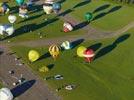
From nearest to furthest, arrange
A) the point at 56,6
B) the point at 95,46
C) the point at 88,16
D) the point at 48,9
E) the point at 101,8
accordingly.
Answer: the point at 95,46 → the point at 88,16 → the point at 56,6 → the point at 48,9 → the point at 101,8

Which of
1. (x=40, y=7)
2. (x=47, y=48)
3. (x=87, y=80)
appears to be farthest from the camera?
(x=40, y=7)

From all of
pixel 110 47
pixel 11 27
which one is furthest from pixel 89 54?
pixel 11 27

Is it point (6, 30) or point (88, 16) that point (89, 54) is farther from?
point (88, 16)

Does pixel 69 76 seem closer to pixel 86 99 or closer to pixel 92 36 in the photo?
pixel 86 99

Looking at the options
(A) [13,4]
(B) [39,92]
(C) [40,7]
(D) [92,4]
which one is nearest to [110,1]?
(D) [92,4]

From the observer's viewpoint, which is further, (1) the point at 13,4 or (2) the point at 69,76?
(1) the point at 13,4

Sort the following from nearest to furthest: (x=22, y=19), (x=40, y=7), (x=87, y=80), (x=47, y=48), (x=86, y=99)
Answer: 1. (x=86, y=99)
2. (x=87, y=80)
3. (x=47, y=48)
4. (x=22, y=19)
5. (x=40, y=7)

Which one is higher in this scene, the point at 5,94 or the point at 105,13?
the point at 5,94

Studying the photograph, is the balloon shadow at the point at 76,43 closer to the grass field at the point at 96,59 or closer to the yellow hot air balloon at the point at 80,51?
the grass field at the point at 96,59
